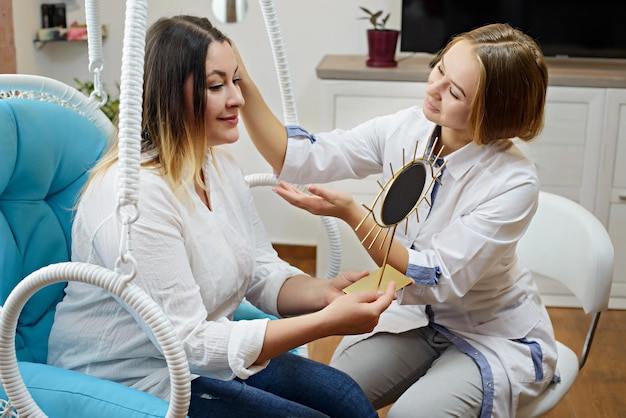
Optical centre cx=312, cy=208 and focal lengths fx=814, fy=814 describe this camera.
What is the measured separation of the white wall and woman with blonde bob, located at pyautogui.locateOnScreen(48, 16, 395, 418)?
1826 millimetres

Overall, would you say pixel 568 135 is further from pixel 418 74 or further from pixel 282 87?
pixel 282 87

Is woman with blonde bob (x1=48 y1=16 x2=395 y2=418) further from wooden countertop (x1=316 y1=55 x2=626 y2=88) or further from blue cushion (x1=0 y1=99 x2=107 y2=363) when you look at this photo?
wooden countertop (x1=316 y1=55 x2=626 y2=88)

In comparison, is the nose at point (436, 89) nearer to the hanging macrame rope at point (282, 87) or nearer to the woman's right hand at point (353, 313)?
the hanging macrame rope at point (282, 87)

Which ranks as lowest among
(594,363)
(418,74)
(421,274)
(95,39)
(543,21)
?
(594,363)

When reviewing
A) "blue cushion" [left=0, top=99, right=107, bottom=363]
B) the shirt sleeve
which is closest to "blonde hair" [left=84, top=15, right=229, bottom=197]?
"blue cushion" [left=0, top=99, right=107, bottom=363]

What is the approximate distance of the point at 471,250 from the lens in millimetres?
1454

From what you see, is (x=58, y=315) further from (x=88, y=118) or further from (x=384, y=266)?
(x=384, y=266)

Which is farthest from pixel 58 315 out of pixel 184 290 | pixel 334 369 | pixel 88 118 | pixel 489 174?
pixel 489 174

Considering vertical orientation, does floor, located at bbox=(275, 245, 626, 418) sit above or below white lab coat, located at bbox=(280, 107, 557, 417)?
below

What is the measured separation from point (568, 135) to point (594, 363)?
806 millimetres

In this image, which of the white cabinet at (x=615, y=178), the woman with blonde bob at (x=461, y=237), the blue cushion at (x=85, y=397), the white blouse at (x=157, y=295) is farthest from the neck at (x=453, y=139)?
the white cabinet at (x=615, y=178)

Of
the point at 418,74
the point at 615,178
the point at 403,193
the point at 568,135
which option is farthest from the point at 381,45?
the point at 403,193

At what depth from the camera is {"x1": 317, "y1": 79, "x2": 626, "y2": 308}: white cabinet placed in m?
2.87

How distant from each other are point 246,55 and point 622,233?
1.61m
